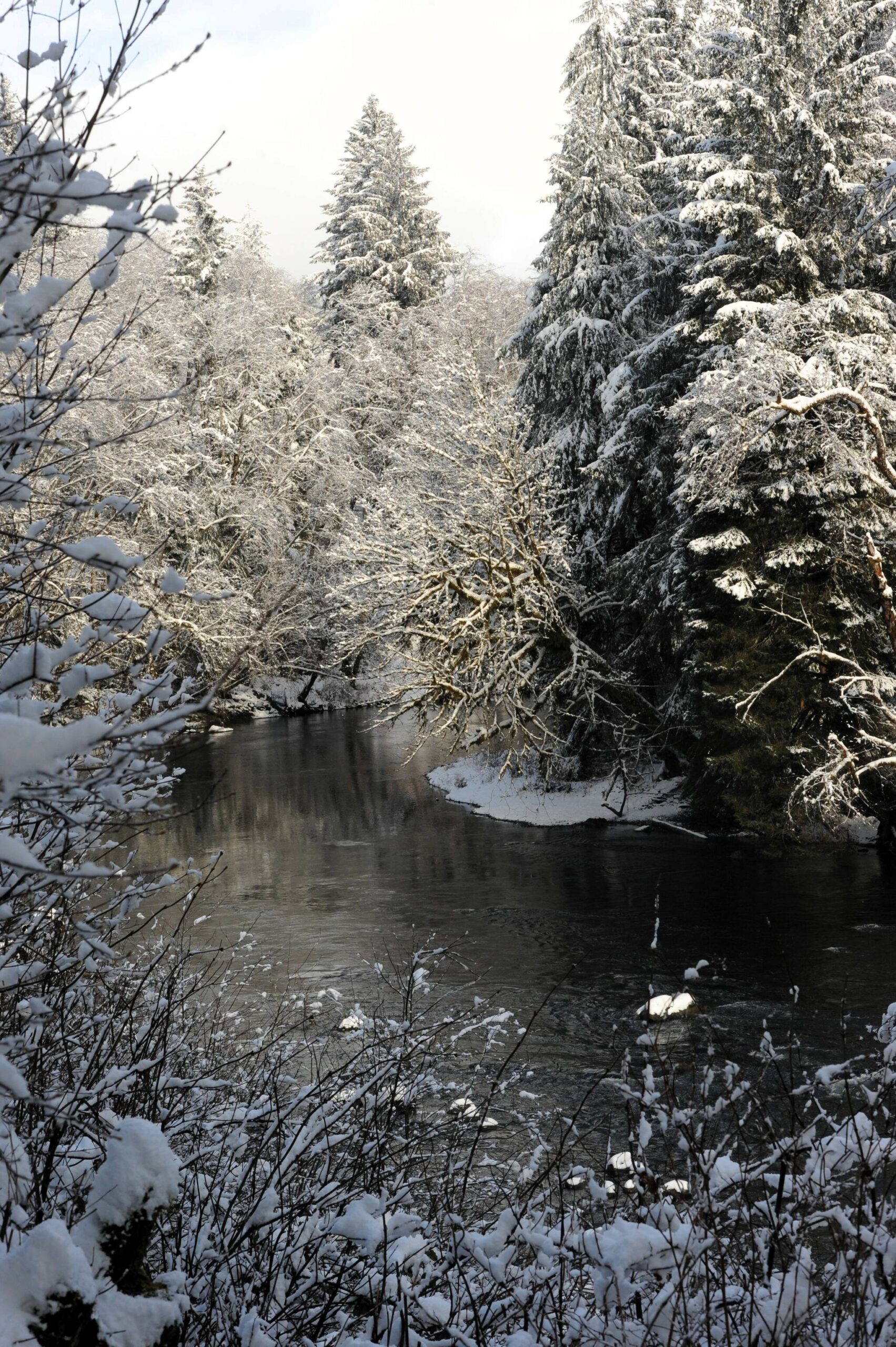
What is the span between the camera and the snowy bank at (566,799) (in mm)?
17891

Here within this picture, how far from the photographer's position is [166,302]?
29.0 meters

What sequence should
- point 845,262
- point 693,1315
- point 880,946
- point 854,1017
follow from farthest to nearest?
point 845,262 → point 880,946 → point 854,1017 → point 693,1315

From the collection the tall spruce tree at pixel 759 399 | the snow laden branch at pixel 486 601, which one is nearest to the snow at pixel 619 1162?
the tall spruce tree at pixel 759 399

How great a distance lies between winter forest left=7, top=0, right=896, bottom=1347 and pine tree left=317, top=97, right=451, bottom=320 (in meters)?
6.58

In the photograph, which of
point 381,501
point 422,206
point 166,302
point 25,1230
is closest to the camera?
point 25,1230

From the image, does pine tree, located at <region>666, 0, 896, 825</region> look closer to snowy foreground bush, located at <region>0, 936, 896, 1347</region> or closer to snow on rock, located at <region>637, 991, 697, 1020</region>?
snow on rock, located at <region>637, 991, 697, 1020</region>

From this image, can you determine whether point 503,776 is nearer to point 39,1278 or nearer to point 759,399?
point 759,399

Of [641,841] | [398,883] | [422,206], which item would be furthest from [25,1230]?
[422,206]

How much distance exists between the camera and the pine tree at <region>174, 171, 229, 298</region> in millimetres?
35344

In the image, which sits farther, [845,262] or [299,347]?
[299,347]

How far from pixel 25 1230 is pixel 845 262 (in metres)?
15.5

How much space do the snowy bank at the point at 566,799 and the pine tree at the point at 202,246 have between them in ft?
73.4

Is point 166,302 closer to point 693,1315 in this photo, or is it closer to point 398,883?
point 398,883

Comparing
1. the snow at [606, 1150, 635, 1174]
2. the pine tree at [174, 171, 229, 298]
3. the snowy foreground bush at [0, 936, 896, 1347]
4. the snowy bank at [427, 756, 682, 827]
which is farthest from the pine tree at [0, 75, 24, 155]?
the pine tree at [174, 171, 229, 298]
